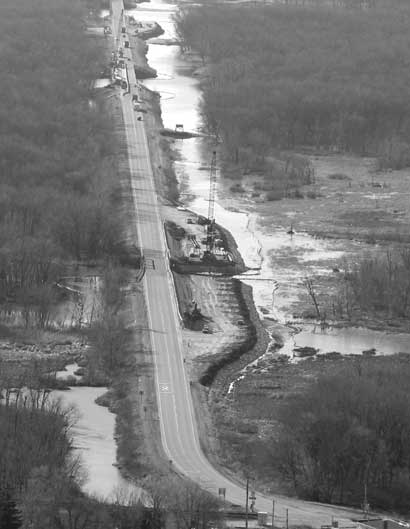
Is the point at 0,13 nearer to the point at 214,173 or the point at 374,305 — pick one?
the point at 214,173

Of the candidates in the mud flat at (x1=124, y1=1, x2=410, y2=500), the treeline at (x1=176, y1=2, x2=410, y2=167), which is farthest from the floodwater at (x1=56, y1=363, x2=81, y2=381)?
the treeline at (x1=176, y1=2, x2=410, y2=167)

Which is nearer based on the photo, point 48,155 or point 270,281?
point 270,281

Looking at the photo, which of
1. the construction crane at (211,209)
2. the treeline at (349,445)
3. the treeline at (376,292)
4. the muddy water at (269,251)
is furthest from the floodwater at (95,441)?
the construction crane at (211,209)

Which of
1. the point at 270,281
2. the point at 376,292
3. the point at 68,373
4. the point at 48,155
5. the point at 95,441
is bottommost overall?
the point at 48,155

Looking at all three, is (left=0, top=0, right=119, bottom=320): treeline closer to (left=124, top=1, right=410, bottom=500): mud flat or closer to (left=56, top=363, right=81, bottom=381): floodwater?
(left=124, top=1, right=410, bottom=500): mud flat

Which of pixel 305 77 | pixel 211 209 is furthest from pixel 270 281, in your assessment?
pixel 305 77

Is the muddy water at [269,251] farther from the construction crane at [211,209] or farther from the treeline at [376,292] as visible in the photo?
the treeline at [376,292]

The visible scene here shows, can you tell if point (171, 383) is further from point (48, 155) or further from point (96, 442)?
point (48, 155)
